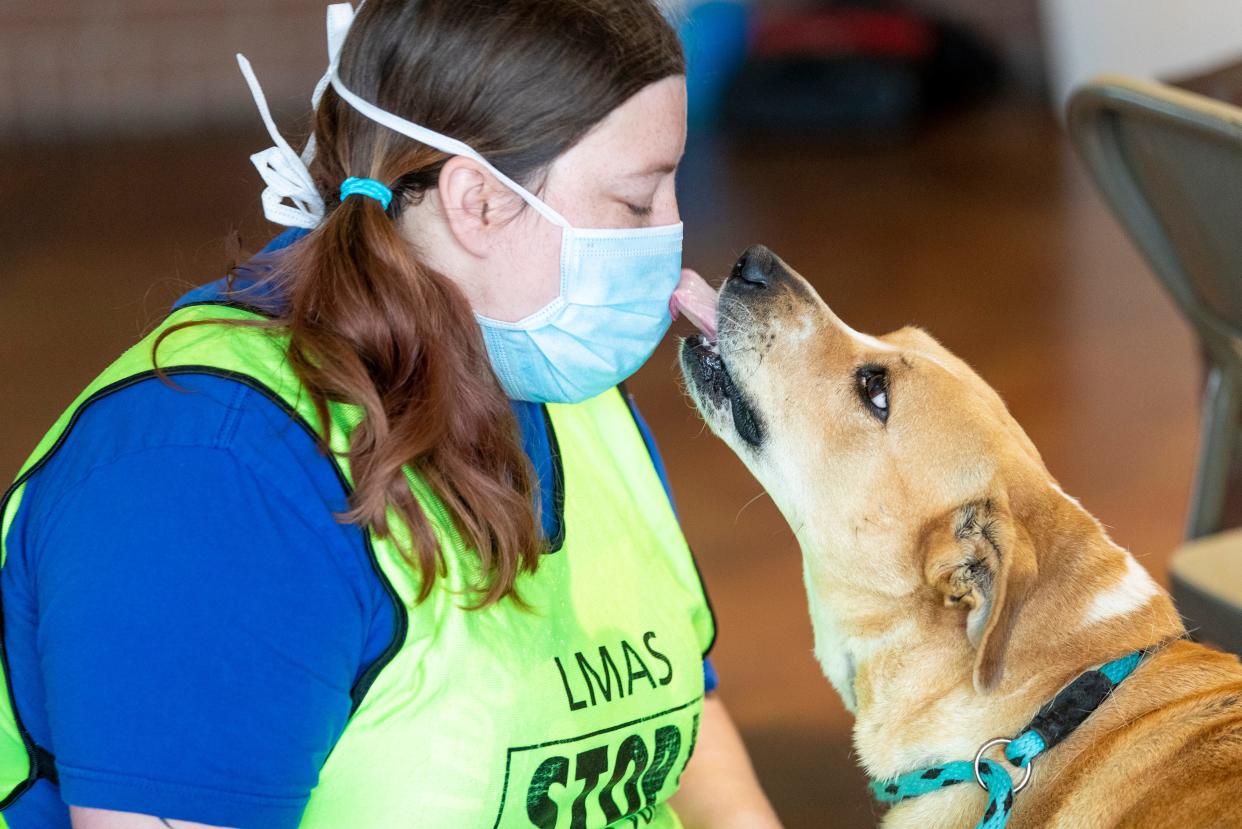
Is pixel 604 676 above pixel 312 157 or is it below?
below

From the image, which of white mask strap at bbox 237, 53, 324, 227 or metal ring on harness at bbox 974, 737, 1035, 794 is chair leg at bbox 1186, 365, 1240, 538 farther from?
white mask strap at bbox 237, 53, 324, 227

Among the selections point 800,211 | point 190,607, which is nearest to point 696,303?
point 190,607

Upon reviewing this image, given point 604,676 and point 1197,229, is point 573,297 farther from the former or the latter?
point 1197,229

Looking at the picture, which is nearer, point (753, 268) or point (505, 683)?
point (505, 683)

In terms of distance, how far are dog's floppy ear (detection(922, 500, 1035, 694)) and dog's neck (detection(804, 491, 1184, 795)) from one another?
1.5 inches

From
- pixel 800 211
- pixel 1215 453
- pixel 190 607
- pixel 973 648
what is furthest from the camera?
pixel 800 211

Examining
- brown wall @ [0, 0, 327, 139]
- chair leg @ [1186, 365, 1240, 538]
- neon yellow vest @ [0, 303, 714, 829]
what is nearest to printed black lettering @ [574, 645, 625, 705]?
neon yellow vest @ [0, 303, 714, 829]

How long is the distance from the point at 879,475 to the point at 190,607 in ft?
3.08

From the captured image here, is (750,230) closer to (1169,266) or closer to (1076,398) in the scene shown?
(1076,398)

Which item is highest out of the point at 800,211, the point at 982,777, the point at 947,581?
the point at 800,211

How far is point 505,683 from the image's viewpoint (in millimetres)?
1424

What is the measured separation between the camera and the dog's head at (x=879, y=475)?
168cm

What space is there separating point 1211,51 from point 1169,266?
13.5 ft

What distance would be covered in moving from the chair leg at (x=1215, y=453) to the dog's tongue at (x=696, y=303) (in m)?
1.29
